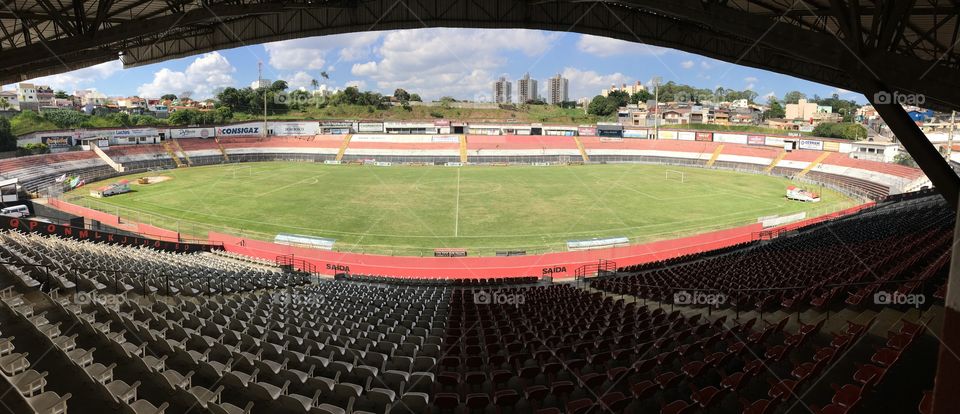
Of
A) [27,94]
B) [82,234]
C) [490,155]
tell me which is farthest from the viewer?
[27,94]

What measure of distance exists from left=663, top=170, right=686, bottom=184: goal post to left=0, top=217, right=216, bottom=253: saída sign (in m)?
50.7

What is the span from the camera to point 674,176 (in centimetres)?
6284

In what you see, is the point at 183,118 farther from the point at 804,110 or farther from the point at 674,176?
the point at 804,110

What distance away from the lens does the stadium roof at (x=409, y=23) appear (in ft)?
35.0

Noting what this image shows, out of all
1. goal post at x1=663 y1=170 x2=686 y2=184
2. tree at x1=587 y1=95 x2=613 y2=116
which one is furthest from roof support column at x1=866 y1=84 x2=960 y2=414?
tree at x1=587 y1=95 x2=613 y2=116

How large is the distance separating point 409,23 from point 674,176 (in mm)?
54882

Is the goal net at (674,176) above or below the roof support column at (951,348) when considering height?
below

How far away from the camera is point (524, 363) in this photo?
861 cm

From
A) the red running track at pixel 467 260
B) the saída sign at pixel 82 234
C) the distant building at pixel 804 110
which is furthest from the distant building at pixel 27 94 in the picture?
the distant building at pixel 804 110

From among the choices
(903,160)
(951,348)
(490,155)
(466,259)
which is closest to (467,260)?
(466,259)

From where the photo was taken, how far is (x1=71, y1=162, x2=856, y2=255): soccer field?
111ft

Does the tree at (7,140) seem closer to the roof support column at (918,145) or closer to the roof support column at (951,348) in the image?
the roof support column at (918,145)

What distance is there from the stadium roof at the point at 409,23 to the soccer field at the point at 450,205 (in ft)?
54.1

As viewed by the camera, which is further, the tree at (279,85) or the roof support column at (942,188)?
the tree at (279,85)
